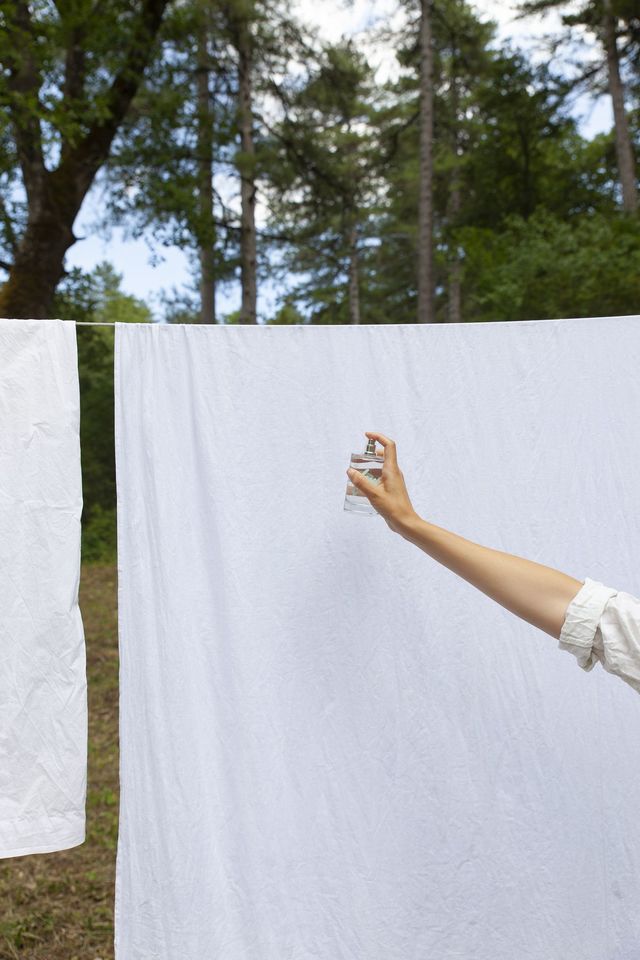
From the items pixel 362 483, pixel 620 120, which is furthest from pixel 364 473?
pixel 620 120

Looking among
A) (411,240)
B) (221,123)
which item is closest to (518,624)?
(221,123)

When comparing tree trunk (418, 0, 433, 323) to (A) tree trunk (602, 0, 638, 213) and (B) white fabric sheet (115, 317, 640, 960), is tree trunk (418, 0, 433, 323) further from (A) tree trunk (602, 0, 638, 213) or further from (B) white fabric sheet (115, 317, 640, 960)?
(B) white fabric sheet (115, 317, 640, 960)

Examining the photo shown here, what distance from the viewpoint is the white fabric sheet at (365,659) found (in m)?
1.83

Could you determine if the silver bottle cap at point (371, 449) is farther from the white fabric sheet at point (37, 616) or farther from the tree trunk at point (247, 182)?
the tree trunk at point (247, 182)

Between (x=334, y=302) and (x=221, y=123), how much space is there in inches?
288

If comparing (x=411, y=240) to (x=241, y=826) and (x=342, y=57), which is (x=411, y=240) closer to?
(x=342, y=57)

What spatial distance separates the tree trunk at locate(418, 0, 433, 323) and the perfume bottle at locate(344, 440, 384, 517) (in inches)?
320

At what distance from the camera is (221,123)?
999cm

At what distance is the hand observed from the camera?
144cm

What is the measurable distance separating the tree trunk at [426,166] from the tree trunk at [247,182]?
6.83ft

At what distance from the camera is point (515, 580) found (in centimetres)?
128

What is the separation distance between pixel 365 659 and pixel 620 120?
1079cm

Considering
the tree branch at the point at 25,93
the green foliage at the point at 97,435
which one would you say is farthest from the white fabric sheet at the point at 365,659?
the green foliage at the point at 97,435

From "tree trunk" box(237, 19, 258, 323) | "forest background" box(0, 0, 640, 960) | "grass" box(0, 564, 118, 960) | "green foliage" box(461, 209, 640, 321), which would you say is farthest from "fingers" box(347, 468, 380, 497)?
"tree trunk" box(237, 19, 258, 323)
